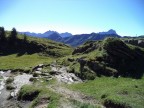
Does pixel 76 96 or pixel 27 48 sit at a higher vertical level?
pixel 76 96

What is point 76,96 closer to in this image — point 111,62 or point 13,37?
point 111,62

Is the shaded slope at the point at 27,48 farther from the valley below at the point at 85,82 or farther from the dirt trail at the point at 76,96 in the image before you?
the dirt trail at the point at 76,96

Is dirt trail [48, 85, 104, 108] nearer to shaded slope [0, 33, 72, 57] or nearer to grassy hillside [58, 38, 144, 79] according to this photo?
grassy hillside [58, 38, 144, 79]

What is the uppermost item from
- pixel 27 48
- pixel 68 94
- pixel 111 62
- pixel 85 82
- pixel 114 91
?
pixel 111 62

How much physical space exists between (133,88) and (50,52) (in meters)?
75.9

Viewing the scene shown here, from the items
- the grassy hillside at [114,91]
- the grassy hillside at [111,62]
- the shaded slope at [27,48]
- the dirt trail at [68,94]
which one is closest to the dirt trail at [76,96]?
the dirt trail at [68,94]

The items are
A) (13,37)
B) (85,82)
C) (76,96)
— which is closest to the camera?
(76,96)

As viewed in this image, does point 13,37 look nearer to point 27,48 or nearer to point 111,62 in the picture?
point 27,48

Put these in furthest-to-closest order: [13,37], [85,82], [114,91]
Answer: [13,37]
[85,82]
[114,91]

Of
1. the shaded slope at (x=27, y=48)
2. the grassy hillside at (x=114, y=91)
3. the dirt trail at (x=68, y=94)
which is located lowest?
the shaded slope at (x=27, y=48)

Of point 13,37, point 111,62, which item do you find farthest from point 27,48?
point 111,62

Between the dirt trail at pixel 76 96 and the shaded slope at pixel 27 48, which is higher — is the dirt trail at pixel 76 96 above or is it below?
above

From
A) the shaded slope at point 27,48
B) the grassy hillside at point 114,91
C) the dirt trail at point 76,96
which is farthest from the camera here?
the shaded slope at point 27,48

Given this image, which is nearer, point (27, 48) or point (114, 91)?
point (114, 91)
